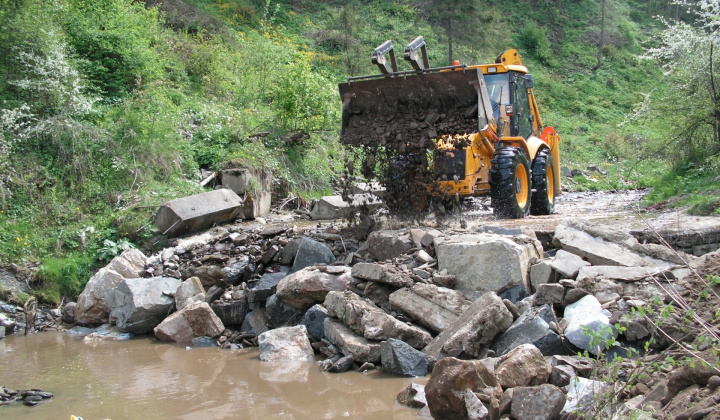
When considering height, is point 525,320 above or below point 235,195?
below

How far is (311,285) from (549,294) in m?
2.61

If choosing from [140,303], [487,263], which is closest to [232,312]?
[140,303]

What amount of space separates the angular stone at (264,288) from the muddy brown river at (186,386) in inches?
33.5

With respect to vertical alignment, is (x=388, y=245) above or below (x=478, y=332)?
above

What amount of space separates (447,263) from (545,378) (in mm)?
2323

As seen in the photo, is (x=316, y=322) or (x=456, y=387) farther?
(x=316, y=322)

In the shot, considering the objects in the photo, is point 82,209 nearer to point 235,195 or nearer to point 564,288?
point 235,195

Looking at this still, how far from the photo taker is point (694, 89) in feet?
39.0

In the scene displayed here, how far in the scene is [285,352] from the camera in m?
6.13

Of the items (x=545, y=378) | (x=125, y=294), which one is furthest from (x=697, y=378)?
Answer: (x=125, y=294)

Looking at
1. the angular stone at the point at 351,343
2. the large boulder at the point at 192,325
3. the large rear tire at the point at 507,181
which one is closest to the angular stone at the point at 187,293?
the large boulder at the point at 192,325

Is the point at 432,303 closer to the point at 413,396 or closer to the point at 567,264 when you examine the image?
the point at 567,264

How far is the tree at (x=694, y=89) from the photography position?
11.3m

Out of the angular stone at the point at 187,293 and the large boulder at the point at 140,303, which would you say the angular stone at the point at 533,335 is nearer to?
the angular stone at the point at 187,293
